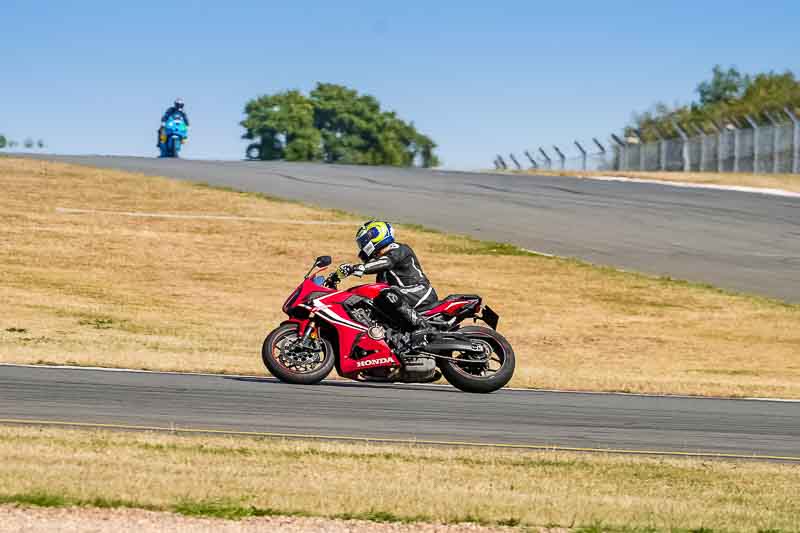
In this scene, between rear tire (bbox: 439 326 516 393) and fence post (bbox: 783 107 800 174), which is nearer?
rear tire (bbox: 439 326 516 393)

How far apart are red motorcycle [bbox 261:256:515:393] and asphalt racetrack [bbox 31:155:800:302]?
15366mm

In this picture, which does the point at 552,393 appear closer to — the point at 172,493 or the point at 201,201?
the point at 172,493

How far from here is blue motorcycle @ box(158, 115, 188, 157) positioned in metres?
49.8

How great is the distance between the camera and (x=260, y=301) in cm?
2650

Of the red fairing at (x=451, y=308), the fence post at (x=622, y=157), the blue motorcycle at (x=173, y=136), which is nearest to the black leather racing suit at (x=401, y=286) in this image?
the red fairing at (x=451, y=308)

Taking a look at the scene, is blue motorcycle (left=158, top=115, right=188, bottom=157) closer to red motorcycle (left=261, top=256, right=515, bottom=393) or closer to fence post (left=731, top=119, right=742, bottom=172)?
fence post (left=731, top=119, right=742, bottom=172)

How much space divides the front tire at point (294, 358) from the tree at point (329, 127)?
129620 millimetres

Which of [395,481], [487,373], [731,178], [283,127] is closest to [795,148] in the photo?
[731,178]

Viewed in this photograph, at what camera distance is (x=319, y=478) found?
9453mm

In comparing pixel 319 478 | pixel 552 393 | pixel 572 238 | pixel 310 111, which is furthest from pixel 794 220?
pixel 310 111

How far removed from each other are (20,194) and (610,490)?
31.5 metres

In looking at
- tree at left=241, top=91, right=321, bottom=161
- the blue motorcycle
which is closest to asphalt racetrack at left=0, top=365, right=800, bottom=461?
the blue motorcycle

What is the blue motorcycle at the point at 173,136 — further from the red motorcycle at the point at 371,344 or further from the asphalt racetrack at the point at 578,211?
the red motorcycle at the point at 371,344

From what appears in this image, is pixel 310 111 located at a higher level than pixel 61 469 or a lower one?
higher
